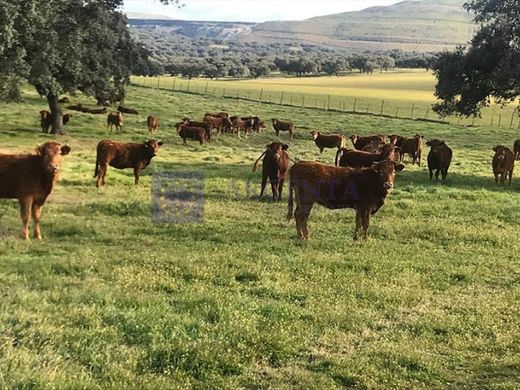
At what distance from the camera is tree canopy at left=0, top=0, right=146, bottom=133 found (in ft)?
63.7

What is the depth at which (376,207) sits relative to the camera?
12.5 meters

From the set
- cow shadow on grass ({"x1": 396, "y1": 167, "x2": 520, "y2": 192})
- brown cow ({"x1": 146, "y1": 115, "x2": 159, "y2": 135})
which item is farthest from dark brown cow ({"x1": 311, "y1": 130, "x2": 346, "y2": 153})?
brown cow ({"x1": 146, "y1": 115, "x2": 159, "y2": 135})

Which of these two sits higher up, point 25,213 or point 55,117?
point 25,213

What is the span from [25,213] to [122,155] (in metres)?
7.24

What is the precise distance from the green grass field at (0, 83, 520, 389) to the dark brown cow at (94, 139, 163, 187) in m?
0.68

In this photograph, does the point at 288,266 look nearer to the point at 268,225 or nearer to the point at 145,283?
the point at 145,283

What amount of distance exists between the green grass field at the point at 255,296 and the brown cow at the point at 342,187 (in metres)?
0.67

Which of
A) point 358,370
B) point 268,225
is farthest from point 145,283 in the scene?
point 268,225

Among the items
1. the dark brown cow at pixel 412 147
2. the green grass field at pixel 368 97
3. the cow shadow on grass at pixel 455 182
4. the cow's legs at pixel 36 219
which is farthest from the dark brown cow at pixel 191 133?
the green grass field at pixel 368 97

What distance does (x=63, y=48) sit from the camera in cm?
2542

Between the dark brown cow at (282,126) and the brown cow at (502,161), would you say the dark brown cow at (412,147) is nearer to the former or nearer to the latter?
the brown cow at (502,161)

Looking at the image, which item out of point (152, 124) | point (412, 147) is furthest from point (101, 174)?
point (152, 124)

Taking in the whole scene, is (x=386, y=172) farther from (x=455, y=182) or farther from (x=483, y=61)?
(x=483, y=61)

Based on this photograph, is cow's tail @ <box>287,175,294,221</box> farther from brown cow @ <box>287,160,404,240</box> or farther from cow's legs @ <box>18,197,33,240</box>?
cow's legs @ <box>18,197,33,240</box>
